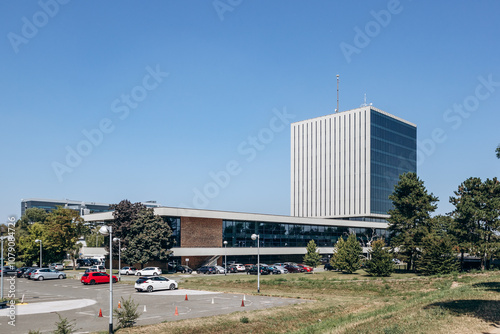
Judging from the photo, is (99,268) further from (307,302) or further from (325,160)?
(325,160)

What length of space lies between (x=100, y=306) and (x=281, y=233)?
211ft

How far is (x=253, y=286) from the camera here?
52.4m

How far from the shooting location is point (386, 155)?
13788cm

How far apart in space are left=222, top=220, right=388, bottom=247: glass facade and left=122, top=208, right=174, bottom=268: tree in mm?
15268

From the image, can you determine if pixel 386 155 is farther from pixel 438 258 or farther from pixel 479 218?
pixel 438 258

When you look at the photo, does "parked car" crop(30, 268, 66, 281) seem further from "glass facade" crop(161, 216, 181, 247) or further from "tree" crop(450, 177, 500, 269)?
"tree" crop(450, 177, 500, 269)

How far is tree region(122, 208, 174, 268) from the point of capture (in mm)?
71812

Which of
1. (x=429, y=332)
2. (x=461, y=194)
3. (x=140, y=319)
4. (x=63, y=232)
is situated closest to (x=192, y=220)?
(x=63, y=232)

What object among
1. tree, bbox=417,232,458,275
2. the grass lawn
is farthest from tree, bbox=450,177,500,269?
the grass lawn

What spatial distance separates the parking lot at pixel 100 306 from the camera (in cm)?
2828

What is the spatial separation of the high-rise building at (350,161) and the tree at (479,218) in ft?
200

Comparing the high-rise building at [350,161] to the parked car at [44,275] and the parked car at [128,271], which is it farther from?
the parked car at [44,275]

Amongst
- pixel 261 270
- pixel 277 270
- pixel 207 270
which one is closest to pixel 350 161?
pixel 277 270

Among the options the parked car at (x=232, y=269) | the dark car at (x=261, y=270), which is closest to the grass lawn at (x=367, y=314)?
the dark car at (x=261, y=270)
